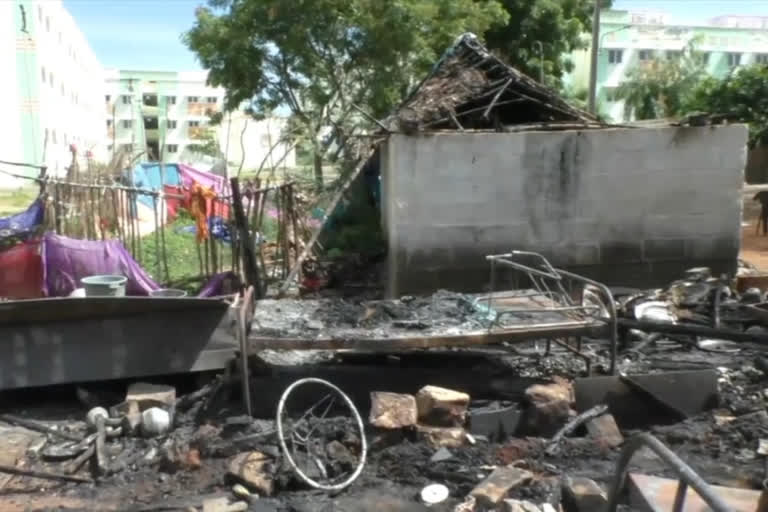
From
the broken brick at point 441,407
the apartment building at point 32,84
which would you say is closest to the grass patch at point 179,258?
the broken brick at point 441,407

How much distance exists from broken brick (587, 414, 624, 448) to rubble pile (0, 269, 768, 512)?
1 cm

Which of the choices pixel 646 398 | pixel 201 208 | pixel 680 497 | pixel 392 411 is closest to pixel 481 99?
pixel 201 208

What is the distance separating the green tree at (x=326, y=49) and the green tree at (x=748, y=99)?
26.7ft

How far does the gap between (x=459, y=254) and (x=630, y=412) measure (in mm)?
3688

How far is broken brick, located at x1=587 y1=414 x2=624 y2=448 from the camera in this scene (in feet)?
18.1

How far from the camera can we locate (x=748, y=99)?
21.2m

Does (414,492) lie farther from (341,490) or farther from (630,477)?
(630,477)

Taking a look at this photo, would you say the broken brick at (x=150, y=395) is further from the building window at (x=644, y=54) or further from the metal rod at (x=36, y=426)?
the building window at (x=644, y=54)

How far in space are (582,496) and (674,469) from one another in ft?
7.73

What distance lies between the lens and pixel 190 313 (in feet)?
20.7

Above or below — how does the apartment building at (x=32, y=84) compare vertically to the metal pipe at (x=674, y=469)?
above

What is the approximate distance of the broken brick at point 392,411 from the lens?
17.9ft

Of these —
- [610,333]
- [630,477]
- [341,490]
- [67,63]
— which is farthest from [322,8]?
[67,63]

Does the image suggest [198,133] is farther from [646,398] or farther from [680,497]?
[680,497]
